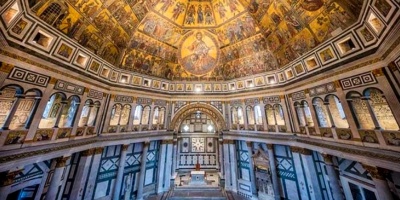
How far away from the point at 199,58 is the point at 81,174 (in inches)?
580

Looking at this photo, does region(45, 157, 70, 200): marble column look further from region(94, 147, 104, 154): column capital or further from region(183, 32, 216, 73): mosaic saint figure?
region(183, 32, 216, 73): mosaic saint figure

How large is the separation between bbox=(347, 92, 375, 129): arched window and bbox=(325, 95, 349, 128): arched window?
3.48 ft

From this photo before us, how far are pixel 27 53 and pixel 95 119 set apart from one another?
5.90m

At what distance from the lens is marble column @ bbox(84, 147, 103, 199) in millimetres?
10406

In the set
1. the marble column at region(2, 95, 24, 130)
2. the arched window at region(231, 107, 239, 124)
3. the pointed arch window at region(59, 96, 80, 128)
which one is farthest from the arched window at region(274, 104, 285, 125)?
the marble column at region(2, 95, 24, 130)

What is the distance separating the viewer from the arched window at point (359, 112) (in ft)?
24.7

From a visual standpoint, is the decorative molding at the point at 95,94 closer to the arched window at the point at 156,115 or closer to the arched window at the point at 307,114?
the arched window at the point at 156,115

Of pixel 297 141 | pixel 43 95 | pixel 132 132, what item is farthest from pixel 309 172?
pixel 43 95

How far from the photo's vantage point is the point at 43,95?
759cm

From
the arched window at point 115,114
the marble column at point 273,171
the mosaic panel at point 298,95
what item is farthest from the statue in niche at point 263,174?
the arched window at point 115,114

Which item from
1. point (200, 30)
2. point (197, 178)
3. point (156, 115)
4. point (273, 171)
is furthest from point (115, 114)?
point (273, 171)

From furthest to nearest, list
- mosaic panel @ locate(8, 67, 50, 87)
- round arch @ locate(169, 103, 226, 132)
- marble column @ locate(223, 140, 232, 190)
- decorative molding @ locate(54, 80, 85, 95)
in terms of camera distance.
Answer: round arch @ locate(169, 103, 226, 132)
marble column @ locate(223, 140, 232, 190)
decorative molding @ locate(54, 80, 85, 95)
mosaic panel @ locate(8, 67, 50, 87)

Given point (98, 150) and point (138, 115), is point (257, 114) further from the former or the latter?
point (98, 150)

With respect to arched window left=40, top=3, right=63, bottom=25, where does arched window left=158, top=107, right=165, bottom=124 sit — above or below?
below
